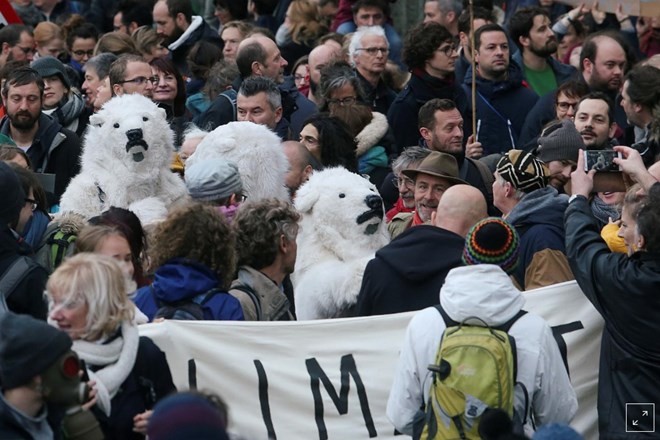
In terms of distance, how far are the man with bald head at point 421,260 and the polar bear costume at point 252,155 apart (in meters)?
1.78

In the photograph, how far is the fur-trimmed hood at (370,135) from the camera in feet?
34.3

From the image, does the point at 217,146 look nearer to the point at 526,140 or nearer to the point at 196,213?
the point at 196,213

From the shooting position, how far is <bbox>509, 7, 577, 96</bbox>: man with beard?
12602 millimetres

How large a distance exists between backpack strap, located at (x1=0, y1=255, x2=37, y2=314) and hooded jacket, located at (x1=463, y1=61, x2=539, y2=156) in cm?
568

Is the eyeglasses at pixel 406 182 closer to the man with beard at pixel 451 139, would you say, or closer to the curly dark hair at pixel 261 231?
the man with beard at pixel 451 139

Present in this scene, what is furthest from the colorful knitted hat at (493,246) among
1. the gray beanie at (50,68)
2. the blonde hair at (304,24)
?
the blonde hair at (304,24)

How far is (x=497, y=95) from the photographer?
11.8 meters

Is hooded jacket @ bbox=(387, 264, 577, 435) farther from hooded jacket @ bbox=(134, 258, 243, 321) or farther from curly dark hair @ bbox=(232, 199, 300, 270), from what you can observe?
curly dark hair @ bbox=(232, 199, 300, 270)

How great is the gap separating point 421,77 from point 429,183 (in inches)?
118

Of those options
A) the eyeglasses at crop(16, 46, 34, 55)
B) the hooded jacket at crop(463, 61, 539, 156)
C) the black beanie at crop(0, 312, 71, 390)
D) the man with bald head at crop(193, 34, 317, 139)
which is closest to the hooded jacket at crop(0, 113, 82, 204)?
the man with bald head at crop(193, 34, 317, 139)

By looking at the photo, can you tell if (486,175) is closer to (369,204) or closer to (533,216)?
(369,204)

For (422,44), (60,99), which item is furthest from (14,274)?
(422,44)

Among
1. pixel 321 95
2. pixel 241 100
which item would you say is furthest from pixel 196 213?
pixel 321 95

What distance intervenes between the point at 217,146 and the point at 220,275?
2.38m
